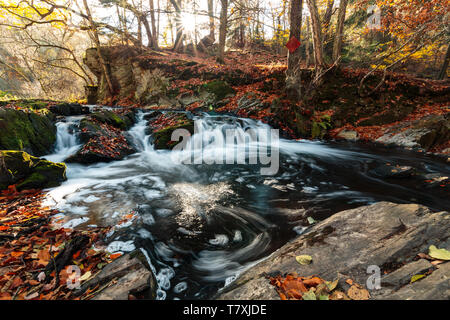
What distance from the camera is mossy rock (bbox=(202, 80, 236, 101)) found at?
12251 millimetres

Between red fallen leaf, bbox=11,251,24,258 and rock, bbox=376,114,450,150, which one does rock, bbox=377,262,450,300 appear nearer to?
red fallen leaf, bbox=11,251,24,258

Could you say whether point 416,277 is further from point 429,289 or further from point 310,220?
point 310,220

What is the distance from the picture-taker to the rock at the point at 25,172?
398cm

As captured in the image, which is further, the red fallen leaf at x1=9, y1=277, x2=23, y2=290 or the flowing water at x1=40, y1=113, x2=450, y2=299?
the flowing water at x1=40, y1=113, x2=450, y2=299

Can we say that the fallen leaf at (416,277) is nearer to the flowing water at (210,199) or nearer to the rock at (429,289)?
the rock at (429,289)

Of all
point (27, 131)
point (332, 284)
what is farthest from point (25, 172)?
point (332, 284)

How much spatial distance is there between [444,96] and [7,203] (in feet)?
52.9

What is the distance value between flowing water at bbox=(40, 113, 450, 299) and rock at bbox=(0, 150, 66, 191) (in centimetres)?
32

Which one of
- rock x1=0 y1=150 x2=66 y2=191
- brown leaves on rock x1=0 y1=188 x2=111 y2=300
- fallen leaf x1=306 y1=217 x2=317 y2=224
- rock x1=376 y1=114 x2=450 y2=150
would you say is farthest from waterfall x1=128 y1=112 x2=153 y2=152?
rock x1=376 y1=114 x2=450 y2=150

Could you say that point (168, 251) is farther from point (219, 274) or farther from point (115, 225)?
point (115, 225)

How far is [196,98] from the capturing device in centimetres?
1273

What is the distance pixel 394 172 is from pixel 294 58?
21.5 ft

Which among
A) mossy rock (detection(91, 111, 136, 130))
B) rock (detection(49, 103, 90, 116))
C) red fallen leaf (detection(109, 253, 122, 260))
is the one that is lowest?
red fallen leaf (detection(109, 253, 122, 260))

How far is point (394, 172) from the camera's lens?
5215mm
